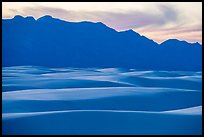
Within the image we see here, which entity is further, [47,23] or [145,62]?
[47,23]

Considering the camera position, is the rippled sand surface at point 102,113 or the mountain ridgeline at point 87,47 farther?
the mountain ridgeline at point 87,47

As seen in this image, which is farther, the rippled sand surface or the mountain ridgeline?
the mountain ridgeline

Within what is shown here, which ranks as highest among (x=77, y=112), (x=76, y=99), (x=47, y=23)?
(x=47, y=23)

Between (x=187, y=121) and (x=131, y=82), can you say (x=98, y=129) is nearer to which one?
(x=187, y=121)

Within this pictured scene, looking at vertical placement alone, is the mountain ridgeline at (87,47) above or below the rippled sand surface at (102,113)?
above

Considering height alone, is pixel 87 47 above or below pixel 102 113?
above

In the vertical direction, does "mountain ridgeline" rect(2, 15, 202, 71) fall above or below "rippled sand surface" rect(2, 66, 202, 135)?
above

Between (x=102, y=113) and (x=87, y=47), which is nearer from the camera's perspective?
(x=102, y=113)

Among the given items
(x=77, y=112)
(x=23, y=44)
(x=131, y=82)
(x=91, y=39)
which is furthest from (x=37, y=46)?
(x=77, y=112)
